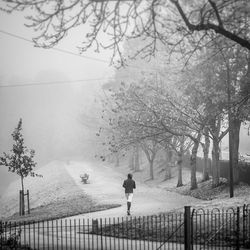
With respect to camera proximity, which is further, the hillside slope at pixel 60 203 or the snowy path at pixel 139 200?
the hillside slope at pixel 60 203

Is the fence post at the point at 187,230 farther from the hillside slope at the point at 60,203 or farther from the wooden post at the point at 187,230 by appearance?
the hillside slope at the point at 60,203

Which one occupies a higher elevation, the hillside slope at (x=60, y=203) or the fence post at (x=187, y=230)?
the fence post at (x=187, y=230)

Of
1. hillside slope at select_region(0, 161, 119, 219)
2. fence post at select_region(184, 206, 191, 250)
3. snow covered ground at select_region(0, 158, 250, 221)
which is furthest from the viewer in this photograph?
hillside slope at select_region(0, 161, 119, 219)

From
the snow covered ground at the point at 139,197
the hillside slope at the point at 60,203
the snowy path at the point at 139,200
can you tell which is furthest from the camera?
the hillside slope at the point at 60,203

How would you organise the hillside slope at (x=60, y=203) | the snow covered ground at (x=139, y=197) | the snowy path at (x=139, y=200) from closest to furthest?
the snow covered ground at (x=139, y=197) → the snowy path at (x=139, y=200) → the hillside slope at (x=60, y=203)

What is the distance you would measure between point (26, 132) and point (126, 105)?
10572cm

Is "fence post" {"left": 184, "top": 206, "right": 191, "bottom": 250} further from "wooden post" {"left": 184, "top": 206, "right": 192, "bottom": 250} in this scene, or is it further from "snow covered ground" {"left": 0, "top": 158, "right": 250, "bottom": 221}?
"snow covered ground" {"left": 0, "top": 158, "right": 250, "bottom": 221}

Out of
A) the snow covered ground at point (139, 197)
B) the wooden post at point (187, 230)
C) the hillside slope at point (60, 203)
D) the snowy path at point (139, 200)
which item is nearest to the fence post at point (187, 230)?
the wooden post at point (187, 230)

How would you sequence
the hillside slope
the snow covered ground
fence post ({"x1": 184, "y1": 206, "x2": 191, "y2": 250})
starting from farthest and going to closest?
the hillside slope < the snow covered ground < fence post ({"x1": 184, "y1": 206, "x2": 191, "y2": 250})

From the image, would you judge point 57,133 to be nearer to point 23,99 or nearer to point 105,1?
point 23,99

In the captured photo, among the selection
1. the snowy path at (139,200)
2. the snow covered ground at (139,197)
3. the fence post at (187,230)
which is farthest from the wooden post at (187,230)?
the snowy path at (139,200)

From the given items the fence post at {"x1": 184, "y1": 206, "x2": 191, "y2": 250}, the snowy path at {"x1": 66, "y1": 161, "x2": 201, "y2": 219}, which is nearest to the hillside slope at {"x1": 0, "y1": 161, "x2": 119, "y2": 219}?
the snowy path at {"x1": 66, "y1": 161, "x2": 201, "y2": 219}

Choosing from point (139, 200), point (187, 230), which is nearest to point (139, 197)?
point (139, 200)

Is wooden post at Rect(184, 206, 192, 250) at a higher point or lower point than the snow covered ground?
higher
